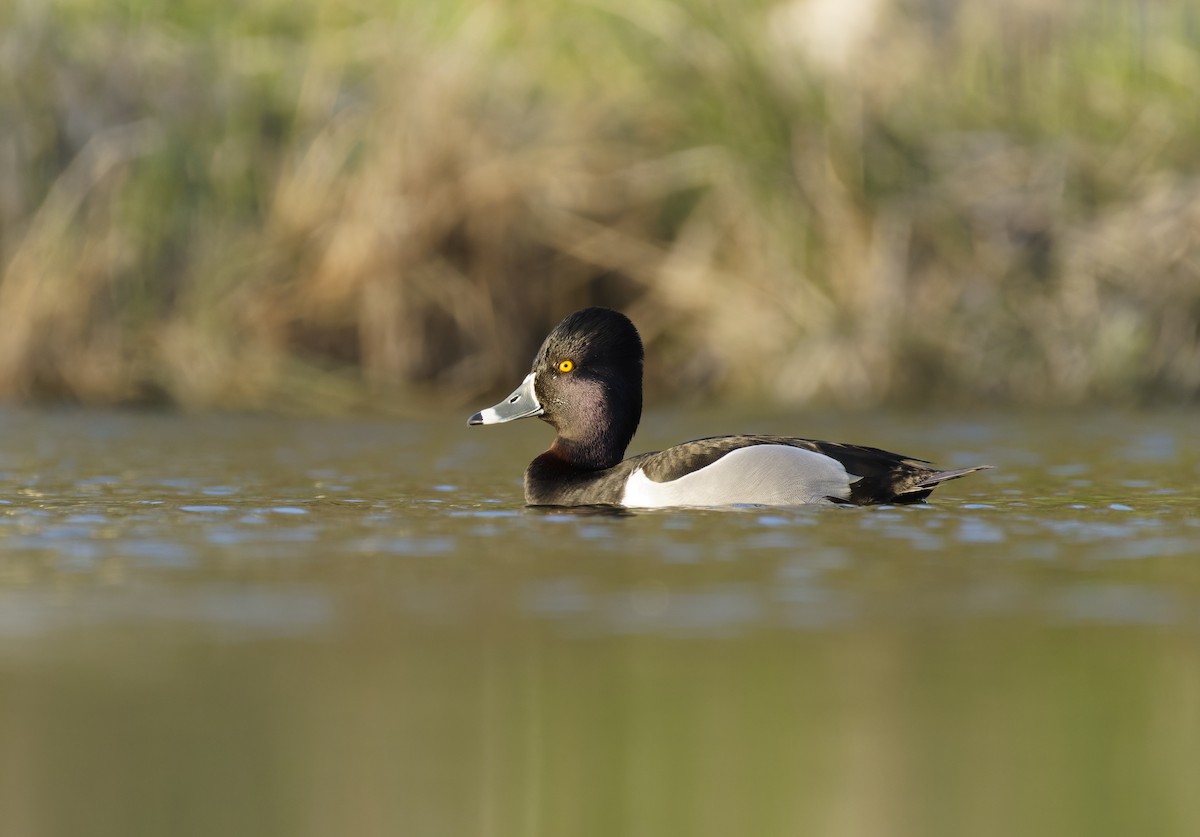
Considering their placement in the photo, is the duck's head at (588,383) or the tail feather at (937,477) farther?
the duck's head at (588,383)

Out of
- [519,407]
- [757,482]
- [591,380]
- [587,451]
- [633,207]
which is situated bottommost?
[757,482]

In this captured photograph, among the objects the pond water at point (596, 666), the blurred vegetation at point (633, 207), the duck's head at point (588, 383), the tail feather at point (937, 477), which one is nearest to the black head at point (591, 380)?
the duck's head at point (588, 383)

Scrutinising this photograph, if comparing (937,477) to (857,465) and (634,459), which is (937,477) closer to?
(857,465)

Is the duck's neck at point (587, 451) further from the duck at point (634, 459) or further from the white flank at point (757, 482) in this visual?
the white flank at point (757, 482)

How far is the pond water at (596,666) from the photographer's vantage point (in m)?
3.84

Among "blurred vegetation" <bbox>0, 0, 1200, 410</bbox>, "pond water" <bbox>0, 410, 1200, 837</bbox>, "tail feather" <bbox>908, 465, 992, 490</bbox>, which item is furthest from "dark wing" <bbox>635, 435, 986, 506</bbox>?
"blurred vegetation" <bbox>0, 0, 1200, 410</bbox>

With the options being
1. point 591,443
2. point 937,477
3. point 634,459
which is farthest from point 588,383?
point 937,477

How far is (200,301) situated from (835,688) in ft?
31.6

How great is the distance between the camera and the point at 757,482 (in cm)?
818

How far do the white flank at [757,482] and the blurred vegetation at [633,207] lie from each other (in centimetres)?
509

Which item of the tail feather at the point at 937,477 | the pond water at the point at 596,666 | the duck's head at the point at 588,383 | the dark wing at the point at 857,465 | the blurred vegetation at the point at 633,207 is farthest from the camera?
the blurred vegetation at the point at 633,207

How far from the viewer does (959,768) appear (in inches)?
158

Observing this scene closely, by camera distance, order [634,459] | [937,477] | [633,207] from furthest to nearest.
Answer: [633,207], [634,459], [937,477]

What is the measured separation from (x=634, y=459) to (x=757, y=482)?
59 centimetres
